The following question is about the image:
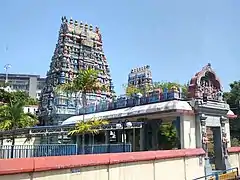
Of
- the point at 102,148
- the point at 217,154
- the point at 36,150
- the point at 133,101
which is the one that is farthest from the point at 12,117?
the point at 217,154

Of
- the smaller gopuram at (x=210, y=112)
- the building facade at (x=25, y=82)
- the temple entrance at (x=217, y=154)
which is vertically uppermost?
the building facade at (x=25, y=82)

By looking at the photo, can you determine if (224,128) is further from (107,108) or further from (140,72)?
(140,72)

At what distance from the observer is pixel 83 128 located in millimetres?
20297

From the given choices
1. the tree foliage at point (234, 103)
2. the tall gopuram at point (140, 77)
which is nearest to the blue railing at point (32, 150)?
the tree foliage at point (234, 103)

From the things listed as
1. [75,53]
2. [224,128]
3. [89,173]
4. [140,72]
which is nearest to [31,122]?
[75,53]

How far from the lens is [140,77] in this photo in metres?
55.4

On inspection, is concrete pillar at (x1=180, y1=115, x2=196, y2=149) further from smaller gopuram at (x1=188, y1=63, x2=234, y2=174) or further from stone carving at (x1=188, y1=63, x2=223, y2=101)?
stone carving at (x1=188, y1=63, x2=223, y2=101)

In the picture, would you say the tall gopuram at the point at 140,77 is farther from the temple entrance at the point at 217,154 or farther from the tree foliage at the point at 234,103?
the temple entrance at the point at 217,154

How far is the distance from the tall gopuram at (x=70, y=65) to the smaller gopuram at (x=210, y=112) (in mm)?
21119

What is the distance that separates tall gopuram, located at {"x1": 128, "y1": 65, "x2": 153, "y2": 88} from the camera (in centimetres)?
5362

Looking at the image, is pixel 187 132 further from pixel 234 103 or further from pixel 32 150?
pixel 234 103

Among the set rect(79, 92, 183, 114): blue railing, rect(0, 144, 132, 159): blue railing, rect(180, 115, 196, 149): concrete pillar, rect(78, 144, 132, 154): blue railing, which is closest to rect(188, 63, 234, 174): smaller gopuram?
rect(180, 115, 196, 149): concrete pillar

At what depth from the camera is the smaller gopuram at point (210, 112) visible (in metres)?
19.5

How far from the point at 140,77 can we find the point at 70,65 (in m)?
16.3
